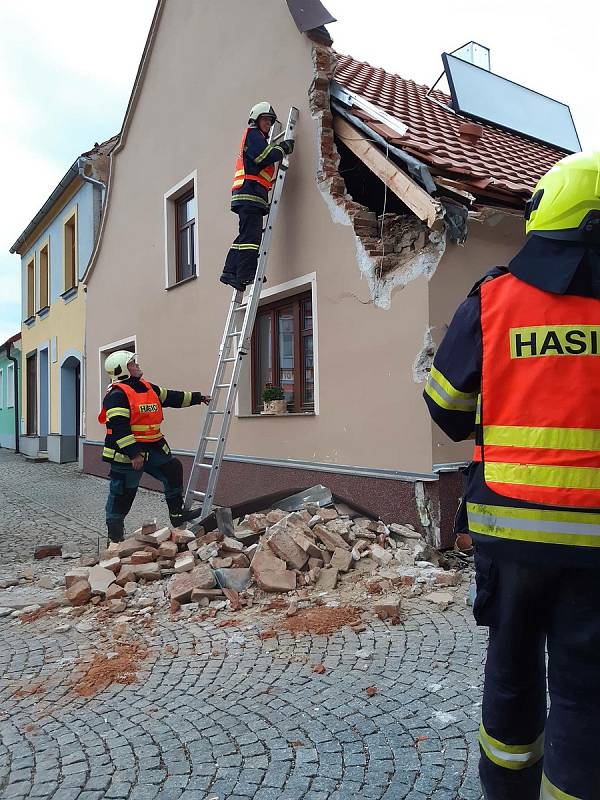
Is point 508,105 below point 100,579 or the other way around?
the other way around

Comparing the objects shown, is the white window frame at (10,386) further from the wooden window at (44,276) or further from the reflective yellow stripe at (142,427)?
Result: the reflective yellow stripe at (142,427)

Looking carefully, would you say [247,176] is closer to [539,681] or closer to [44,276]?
[539,681]

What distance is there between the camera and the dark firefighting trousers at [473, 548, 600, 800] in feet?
5.19

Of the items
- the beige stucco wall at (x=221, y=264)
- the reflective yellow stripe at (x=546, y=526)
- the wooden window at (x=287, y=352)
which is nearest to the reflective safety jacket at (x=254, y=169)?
the beige stucco wall at (x=221, y=264)

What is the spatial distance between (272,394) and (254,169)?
8.09 feet

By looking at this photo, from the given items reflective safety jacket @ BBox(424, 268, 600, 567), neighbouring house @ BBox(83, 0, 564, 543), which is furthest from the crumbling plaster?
reflective safety jacket @ BBox(424, 268, 600, 567)

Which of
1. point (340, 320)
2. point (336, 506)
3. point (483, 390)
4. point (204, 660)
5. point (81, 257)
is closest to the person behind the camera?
point (483, 390)

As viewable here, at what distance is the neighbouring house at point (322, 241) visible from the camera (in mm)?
5398

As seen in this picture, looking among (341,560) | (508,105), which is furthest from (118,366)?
(508,105)

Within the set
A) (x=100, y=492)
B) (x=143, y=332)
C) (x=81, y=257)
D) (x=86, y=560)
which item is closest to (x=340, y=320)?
(x=86, y=560)

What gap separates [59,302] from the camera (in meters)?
15.7

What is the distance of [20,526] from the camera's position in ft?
25.2

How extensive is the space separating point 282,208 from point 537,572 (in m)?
6.07

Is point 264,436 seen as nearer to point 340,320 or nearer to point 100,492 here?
point 340,320
